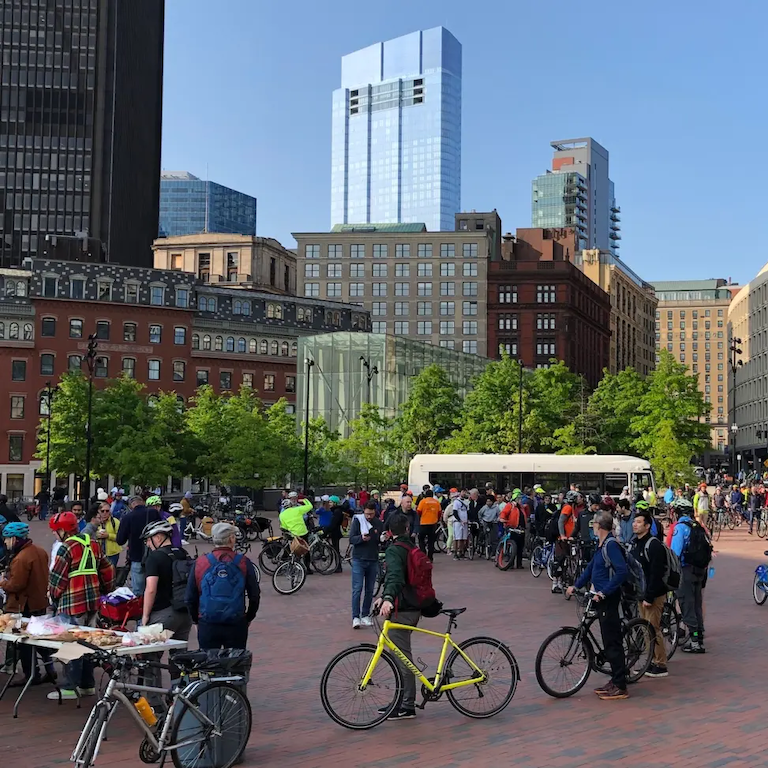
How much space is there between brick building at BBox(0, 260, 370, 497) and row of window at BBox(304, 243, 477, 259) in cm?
3481

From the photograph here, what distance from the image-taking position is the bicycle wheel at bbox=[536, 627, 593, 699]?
11.4 m

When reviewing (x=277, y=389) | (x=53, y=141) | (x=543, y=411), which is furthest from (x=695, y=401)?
(x=53, y=141)

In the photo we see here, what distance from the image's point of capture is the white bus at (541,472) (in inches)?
1906

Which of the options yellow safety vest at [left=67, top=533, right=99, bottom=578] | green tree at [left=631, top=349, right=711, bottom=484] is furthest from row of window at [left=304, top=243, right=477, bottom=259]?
yellow safety vest at [left=67, top=533, right=99, bottom=578]

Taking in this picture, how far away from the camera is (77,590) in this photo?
443 inches

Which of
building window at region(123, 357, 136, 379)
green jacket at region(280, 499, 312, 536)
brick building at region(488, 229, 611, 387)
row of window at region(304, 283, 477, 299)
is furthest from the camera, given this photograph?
brick building at region(488, 229, 611, 387)

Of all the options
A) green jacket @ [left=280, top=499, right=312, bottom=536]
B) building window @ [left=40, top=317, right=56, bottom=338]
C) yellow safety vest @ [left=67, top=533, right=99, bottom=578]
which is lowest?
green jacket @ [left=280, top=499, right=312, bottom=536]

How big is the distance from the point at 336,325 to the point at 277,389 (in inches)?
395

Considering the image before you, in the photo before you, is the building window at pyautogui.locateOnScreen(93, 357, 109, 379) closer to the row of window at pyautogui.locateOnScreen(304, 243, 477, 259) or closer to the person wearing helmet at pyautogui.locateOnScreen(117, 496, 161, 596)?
the row of window at pyautogui.locateOnScreen(304, 243, 477, 259)

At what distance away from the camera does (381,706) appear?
1017cm

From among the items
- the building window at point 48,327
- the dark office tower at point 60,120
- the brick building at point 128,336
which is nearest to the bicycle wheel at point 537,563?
the brick building at point 128,336

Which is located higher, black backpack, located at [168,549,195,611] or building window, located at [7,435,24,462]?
building window, located at [7,435,24,462]

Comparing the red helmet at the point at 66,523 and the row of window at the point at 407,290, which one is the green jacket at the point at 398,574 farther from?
the row of window at the point at 407,290

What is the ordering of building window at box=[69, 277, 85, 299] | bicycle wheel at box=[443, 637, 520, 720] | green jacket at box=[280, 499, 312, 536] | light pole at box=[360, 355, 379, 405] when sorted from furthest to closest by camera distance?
building window at box=[69, 277, 85, 299] < light pole at box=[360, 355, 379, 405] < green jacket at box=[280, 499, 312, 536] < bicycle wheel at box=[443, 637, 520, 720]
